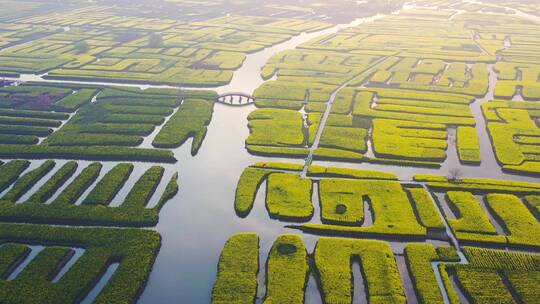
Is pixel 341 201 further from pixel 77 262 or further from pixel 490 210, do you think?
pixel 77 262

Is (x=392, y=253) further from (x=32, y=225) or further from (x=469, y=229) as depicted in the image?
(x=32, y=225)

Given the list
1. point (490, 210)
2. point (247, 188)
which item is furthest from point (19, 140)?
point (490, 210)

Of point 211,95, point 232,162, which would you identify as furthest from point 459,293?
point 211,95

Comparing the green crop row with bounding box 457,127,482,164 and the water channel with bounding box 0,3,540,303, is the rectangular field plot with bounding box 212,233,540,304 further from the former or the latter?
the green crop row with bounding box 457,127,482,164

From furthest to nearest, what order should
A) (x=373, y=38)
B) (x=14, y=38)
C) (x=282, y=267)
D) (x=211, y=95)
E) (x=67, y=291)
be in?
(x=373, y=38) < (x=14, y=38) < (x=211, y=95) < (x=282, y=267) < (x=67, y=291)

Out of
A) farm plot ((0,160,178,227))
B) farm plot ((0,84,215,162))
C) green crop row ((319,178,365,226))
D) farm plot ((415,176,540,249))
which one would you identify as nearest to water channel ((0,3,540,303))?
farm plot ((0,160,178,227))

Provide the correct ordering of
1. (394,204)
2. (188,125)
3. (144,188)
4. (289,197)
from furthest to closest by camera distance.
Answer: (188,125)
(144,188)
(289,197)
(394,204)

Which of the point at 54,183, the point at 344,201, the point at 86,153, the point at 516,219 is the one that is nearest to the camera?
the point at 516,219
